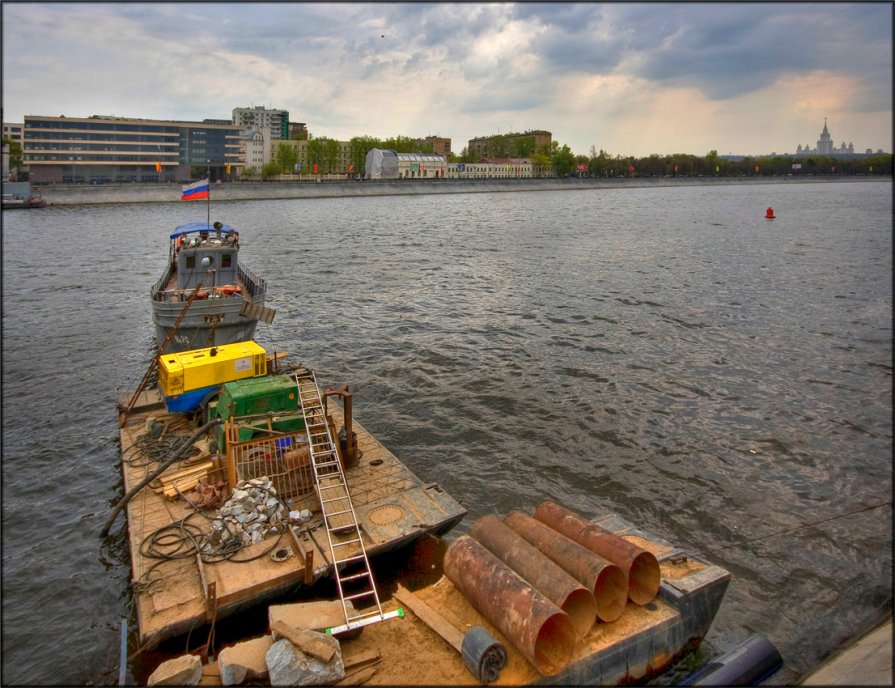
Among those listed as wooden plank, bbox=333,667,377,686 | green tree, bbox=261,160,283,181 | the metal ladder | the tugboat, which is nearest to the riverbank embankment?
green tree, bbox=261,160,283,181

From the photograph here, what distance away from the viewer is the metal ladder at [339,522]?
30.5 feet

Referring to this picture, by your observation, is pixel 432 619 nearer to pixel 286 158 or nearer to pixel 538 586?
pixel 538 586

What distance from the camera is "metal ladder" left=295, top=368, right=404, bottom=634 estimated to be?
9.29 meters

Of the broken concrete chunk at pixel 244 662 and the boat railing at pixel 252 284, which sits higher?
the boat railing at pixel 252 284

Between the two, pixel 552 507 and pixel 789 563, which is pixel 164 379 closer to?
pixel 552 507

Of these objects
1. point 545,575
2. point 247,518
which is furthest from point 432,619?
point 247,518

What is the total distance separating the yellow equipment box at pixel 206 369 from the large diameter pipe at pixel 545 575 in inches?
337

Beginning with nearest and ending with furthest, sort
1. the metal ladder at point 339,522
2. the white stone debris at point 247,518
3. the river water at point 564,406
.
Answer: the metal ladder at point 339,522, the white stone debris at point 247,518, the river water at point 564,406

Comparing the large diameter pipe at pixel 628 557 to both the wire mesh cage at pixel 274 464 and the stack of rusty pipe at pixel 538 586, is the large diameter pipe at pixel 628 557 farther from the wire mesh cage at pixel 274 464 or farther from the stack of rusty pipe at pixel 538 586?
the wire mesh cage at pixel 274 464

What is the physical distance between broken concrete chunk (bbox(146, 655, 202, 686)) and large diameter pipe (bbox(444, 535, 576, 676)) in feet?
12.0

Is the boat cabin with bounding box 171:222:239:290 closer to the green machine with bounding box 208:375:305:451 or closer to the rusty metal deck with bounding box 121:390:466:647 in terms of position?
the rusty metal deck with bounding box 121:390:466:647

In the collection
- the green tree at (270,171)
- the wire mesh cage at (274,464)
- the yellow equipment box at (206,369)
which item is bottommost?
the wire mesh cage at (274,464)

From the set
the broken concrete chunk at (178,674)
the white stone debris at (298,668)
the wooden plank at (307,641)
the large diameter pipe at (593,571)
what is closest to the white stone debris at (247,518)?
the broken concrete chunk at (178,674)

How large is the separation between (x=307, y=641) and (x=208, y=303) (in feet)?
55.3
